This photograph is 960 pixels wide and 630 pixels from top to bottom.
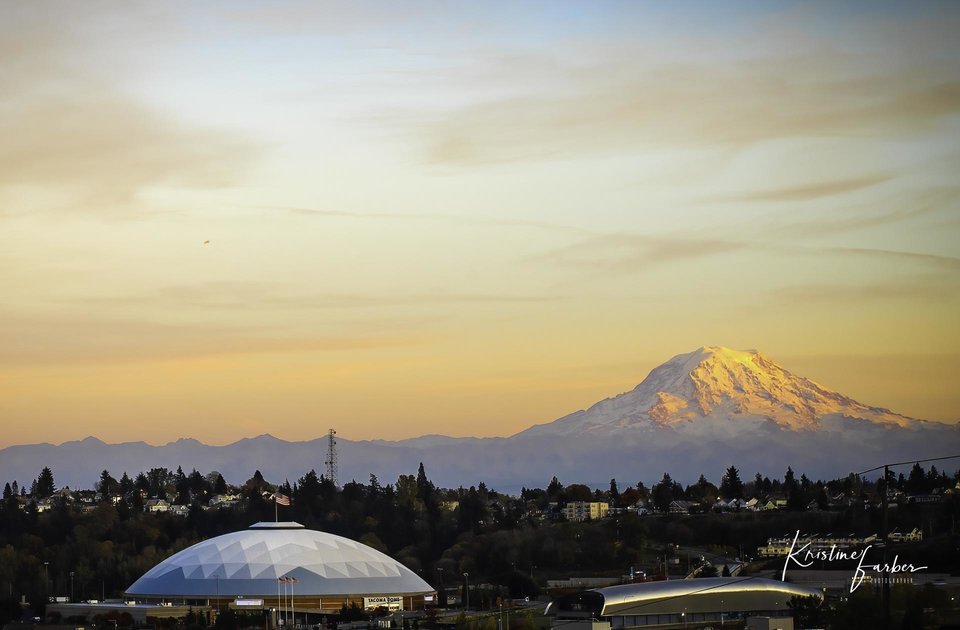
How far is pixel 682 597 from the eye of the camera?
10494 centimetres

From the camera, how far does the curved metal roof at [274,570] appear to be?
14362cm

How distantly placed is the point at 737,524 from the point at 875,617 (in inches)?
3872

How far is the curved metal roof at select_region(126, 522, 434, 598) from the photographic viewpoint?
471ft

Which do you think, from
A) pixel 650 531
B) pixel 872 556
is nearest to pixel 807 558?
pixel 872 556

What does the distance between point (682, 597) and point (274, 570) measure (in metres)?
52.3

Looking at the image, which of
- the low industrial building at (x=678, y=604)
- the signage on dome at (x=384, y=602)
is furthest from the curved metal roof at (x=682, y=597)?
the signage on dome at (x=384, y=602)

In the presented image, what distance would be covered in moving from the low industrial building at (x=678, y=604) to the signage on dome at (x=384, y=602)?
125ft

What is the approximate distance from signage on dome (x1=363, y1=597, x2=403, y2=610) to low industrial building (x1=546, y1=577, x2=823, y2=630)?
38221mm

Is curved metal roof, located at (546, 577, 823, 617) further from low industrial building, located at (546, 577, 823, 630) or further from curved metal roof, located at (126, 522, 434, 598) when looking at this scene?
curved metal roof, located at (126, 522, 434, 598)

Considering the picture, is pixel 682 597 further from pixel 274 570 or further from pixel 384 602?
pixel 274 570

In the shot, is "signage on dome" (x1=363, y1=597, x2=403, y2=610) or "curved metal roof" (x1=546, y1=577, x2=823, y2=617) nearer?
"curved metal roof" (x1=546, y1=577, x2=823, y2=617)
